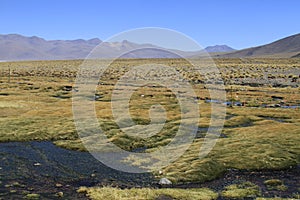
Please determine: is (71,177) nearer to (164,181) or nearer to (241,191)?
(164,181)

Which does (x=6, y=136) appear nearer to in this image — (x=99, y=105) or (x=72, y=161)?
(x=72, y=161)

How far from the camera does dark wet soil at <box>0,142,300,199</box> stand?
20.7 metres

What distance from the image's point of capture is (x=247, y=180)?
22.7 meters

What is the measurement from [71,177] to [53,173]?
161 centimetres

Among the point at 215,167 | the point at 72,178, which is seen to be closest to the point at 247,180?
the point at 215,167

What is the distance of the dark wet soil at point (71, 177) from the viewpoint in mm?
20688

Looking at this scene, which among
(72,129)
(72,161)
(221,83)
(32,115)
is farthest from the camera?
(221,83)

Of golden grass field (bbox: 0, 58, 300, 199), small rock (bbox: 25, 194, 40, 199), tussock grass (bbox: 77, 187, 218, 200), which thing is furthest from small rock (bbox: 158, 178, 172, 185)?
small rock (bbox: 25, 194, 40, 199)

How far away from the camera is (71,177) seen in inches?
914

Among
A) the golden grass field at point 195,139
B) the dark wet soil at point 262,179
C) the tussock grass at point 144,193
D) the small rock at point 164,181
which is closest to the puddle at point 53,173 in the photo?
the small rock at point 164,181

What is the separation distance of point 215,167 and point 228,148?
171 inches

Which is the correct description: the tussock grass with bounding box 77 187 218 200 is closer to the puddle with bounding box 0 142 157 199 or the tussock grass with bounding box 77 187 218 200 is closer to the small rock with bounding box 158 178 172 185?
the puddle with bounding box 0 142 157 199

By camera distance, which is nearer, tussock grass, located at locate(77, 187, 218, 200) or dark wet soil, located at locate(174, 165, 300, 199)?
tussock grass, located at locate(77, 187, 218, 200)

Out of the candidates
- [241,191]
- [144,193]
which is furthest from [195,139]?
[144,193]
